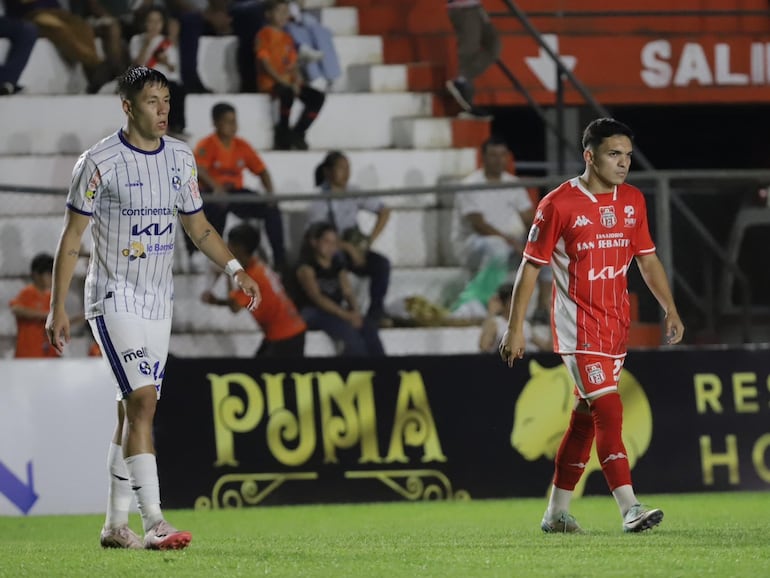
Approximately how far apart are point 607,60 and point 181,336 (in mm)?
7751

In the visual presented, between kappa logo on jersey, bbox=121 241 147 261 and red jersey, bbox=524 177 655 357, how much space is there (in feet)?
6.08

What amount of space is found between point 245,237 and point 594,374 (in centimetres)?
463

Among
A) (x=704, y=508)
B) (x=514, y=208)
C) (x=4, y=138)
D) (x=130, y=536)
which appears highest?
(x=4, y=138)

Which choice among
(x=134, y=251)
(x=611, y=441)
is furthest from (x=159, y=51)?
(x=611, y=441)

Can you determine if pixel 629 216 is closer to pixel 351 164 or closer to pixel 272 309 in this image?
pixel 272 309

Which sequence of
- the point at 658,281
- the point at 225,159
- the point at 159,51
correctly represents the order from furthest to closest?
the point at 159,51
the point at 225,159
the point at 658,281

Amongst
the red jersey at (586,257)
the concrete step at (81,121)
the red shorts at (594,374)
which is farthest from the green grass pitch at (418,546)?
the concrete step at (81,121)

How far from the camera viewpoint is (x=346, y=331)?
11.5 metres

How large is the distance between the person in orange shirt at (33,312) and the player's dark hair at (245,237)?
1439 mm

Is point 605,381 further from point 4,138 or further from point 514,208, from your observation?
point 4,138

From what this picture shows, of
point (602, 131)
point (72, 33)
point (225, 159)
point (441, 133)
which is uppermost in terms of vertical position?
point (72, 33)

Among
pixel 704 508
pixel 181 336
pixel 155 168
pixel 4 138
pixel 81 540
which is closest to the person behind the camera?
pixel 155 168

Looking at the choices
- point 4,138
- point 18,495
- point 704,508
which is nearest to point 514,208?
point 704,508

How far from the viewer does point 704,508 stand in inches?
388
